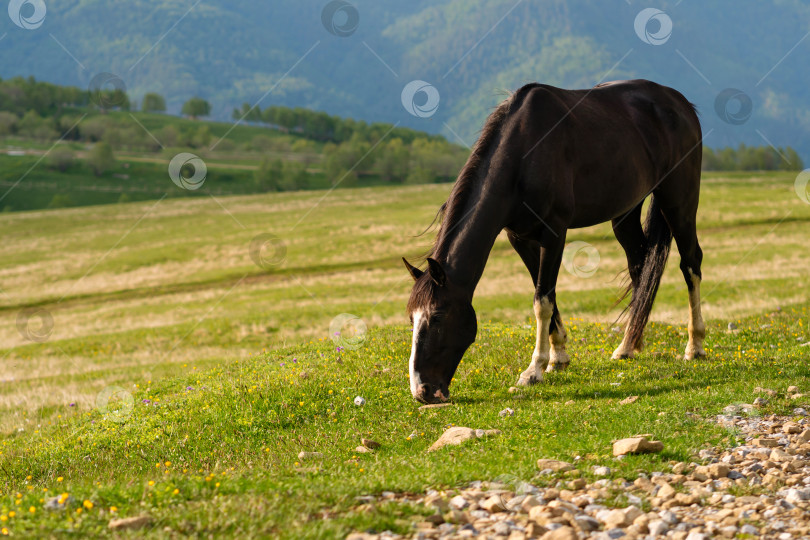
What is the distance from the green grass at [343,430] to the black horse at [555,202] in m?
0.85

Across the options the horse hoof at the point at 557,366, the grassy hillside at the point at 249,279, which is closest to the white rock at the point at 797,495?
the horse hoof at the point at 557,366

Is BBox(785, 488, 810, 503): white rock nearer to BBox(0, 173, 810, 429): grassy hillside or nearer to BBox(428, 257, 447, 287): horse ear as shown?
BBox(428, 257, 447, 287): horse ear

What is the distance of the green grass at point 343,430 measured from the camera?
5.48 metres

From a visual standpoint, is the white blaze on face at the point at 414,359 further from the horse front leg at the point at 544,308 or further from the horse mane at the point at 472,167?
the horse front leg at the point at 544,308

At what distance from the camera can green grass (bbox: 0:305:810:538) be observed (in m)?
5.48

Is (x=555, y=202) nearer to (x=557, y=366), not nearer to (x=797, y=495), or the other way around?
(x=557, y=366)

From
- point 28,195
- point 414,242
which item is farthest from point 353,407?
point 28,195

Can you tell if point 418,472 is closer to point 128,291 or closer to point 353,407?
point 353,407

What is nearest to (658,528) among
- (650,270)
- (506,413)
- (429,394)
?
(506,413)

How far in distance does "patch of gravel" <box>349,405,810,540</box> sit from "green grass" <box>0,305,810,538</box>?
0.81 feet

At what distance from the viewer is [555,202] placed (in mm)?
9945

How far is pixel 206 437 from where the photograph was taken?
372 inches

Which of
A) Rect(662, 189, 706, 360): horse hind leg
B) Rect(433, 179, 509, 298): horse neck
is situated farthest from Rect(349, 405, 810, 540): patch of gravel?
Rect(662, 189, 706, 360): horse hind leg

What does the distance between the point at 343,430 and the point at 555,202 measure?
435 cm
